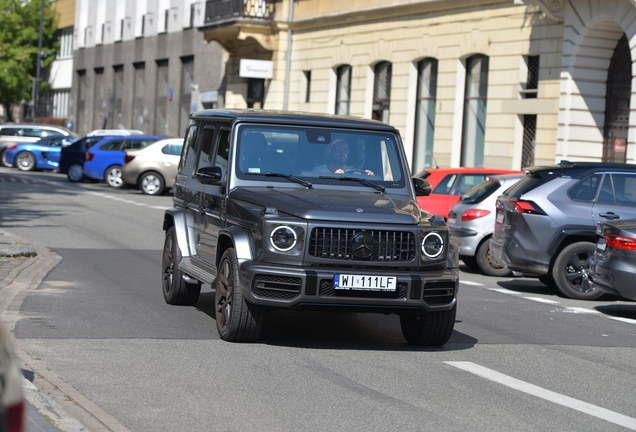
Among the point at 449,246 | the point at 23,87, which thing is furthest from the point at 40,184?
the point at 23,87

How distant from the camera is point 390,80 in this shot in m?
36.4

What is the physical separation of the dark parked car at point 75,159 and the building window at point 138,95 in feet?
65.5

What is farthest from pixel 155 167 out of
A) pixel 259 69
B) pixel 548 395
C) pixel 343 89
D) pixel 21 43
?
pixel 21 43

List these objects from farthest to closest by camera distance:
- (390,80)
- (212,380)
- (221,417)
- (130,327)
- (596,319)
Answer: (390,80) → (596,319) → (130,327) → (212,380) → (221,417)

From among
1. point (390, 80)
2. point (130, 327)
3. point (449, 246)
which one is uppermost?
point (390, 80)

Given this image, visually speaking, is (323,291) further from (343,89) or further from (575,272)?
(343,89)

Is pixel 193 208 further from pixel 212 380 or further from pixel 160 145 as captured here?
pixel 160 145

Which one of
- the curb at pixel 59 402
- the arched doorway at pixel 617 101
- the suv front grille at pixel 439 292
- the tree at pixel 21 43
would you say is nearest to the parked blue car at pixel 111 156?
the arched doorway at pixel 617 101

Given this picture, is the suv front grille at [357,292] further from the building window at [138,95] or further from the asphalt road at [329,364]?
the building window at [138,95]

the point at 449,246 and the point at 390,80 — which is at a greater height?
the point at 390,80

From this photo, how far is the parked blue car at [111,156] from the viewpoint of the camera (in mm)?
35219

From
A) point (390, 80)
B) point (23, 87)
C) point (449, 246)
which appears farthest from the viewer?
point (23, 87)

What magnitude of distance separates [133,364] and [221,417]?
169 cm

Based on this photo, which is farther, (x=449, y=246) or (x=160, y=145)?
(x=160, y=145)
